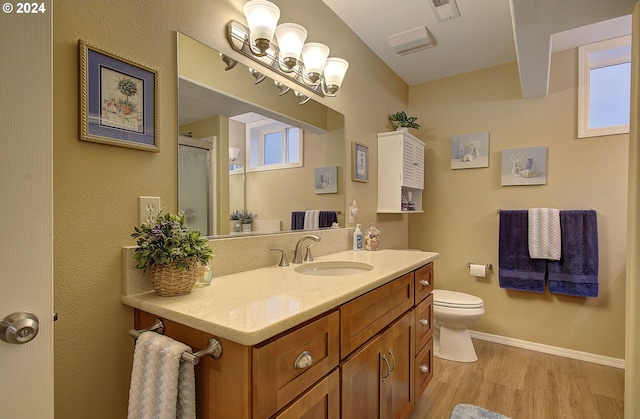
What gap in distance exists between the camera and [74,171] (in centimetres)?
89

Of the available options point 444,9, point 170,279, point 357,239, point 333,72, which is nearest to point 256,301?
point 170,279

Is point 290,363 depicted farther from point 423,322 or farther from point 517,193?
point 517,193

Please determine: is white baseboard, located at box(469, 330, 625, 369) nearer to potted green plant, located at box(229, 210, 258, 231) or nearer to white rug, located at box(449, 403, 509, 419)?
white rug, located at box(449, 403, 509, 419)

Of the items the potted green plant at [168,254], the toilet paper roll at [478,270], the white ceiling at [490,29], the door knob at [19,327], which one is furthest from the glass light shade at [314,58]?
the toilet paper roll at [478,270]

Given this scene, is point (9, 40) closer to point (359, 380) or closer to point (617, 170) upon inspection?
point (359, 380)

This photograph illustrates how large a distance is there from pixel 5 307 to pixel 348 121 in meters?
1.97

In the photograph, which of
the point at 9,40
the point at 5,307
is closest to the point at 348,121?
the point at 9,40

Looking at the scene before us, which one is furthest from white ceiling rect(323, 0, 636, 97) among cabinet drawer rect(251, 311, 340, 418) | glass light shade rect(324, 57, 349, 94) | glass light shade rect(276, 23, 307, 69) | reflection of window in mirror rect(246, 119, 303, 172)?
cabinet drawer rect(251, 311, 340, 418)

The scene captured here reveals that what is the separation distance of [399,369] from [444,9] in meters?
2.14

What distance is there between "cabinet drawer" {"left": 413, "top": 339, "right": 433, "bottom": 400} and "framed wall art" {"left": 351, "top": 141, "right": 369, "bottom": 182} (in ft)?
3.88

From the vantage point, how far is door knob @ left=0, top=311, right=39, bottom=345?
55 centimetres

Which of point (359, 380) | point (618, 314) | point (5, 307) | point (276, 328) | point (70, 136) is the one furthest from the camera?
point (618, 314)

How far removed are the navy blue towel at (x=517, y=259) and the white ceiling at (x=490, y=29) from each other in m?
1.05

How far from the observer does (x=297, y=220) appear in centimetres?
175
